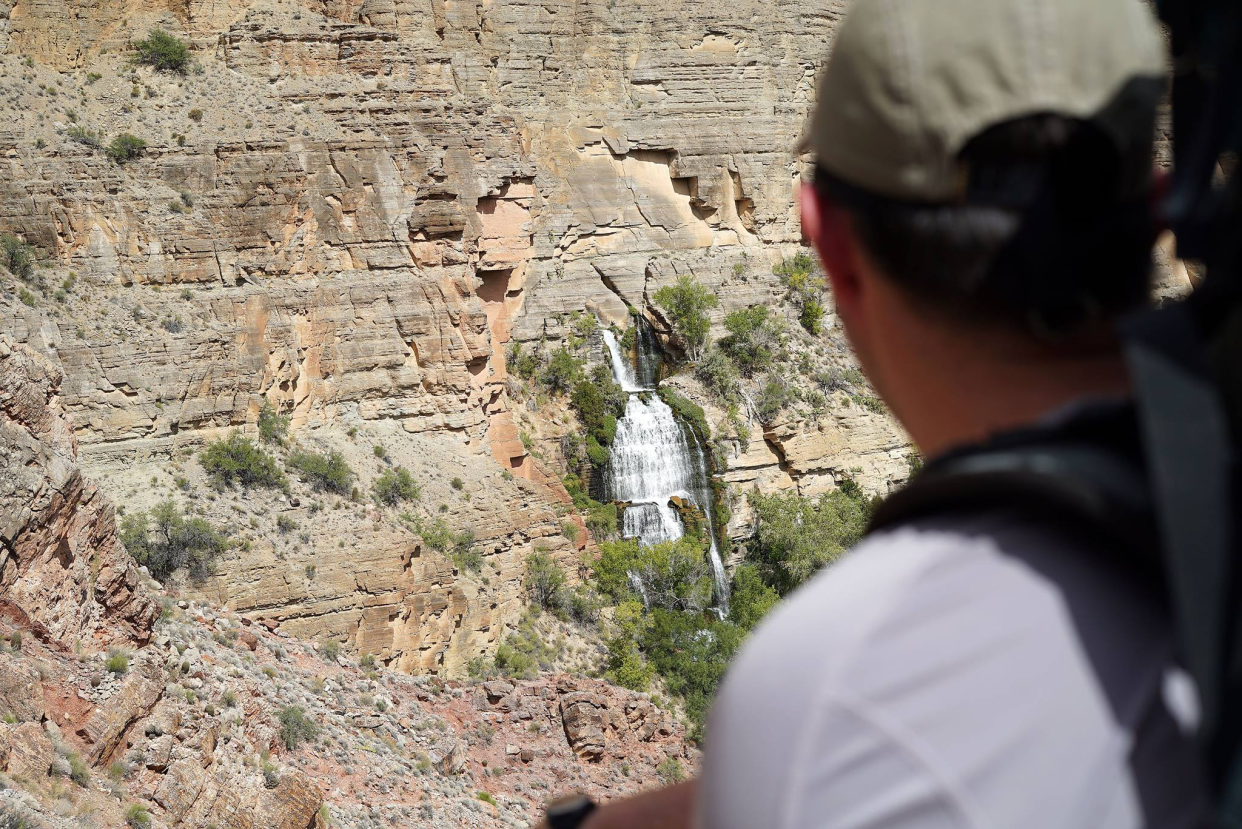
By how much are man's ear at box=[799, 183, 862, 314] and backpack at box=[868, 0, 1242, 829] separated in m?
0.27

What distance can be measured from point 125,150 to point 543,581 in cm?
1160

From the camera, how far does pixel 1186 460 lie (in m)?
0.74

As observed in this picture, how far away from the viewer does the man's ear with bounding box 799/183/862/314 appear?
1071 mm

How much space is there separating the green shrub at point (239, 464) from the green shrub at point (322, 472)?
61cm

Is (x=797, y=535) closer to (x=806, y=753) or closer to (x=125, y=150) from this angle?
(x=125, y=150)

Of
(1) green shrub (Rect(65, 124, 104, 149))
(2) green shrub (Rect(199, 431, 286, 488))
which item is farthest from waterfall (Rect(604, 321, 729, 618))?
(1) green shrub (Rect(65, 124, 104, 149))

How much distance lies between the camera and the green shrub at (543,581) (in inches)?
847

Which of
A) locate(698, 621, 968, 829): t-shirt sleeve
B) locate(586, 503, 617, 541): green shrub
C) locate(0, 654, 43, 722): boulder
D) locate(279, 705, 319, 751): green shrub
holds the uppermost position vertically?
locate(698, 621, 968, 829): t-shirt sleeve

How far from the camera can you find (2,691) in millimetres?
6773

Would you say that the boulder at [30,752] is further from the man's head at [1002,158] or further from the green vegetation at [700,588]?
the green vegetation at [700,588]

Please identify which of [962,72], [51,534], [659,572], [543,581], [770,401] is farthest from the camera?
[770,401]

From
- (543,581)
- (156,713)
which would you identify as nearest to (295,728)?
(156,713)

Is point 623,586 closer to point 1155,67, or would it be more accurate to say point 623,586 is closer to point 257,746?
point 257,746

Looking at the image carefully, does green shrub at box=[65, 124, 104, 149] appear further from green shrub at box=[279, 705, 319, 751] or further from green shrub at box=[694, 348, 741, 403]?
green shrub at box=[694, 348, 741, 403]
